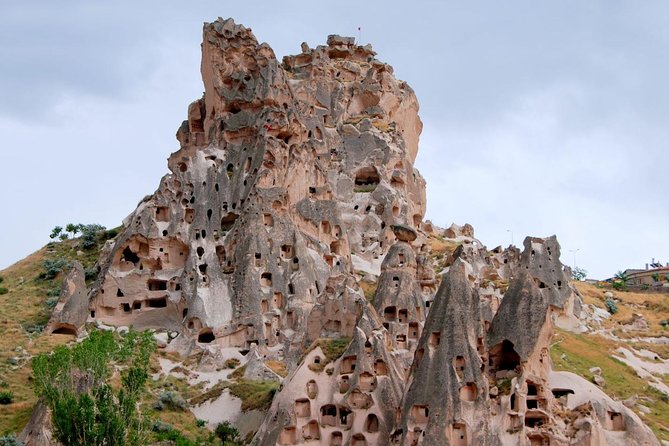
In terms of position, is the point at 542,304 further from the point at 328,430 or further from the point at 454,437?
the point at 328,430

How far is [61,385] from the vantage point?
49.9 m

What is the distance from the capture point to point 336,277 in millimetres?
65250

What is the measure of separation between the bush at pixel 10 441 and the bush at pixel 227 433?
1080 centimetres

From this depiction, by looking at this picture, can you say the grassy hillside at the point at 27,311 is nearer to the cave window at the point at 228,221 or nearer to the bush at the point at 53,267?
the bush at the point at 53,267

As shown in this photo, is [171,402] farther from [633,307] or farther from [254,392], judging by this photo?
[633,307]

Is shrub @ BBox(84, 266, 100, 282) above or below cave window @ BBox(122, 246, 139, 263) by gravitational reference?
below

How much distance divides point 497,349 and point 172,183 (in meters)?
35.8

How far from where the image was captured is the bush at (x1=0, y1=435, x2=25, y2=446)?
52.4 meters

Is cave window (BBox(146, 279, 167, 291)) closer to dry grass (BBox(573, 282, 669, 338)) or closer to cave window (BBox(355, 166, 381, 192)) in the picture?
cave window (BBox(355, 166, 381, 192))

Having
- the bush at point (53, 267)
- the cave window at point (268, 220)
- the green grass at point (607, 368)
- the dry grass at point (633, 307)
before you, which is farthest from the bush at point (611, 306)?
the bush at point (53, 267)

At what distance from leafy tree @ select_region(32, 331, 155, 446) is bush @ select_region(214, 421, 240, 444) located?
706 centimetres

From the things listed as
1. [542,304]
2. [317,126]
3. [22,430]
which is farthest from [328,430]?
[317,126]

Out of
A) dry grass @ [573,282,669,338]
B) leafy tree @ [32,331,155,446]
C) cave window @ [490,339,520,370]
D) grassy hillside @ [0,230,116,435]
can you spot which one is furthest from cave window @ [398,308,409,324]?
dry grass @ [573,282,669,338]

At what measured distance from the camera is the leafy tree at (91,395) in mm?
46781
